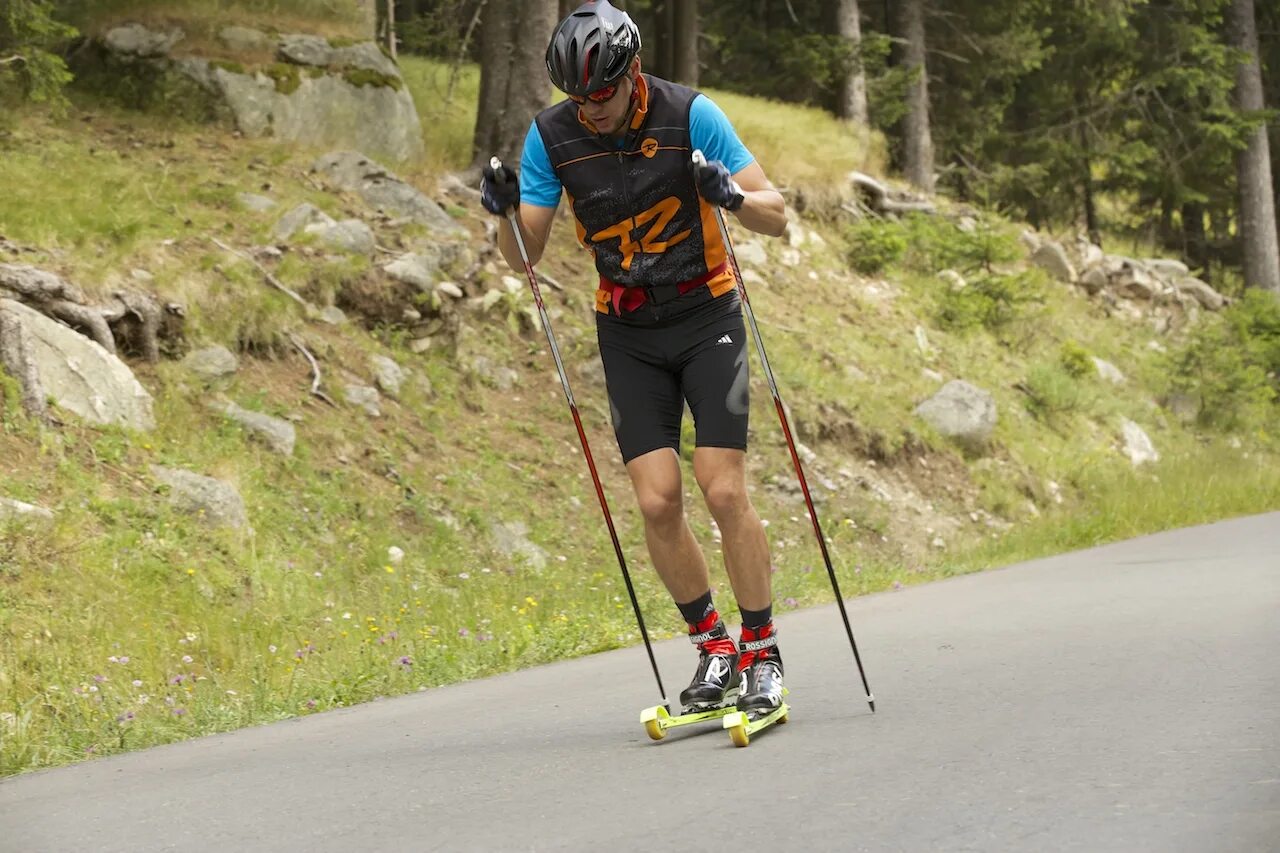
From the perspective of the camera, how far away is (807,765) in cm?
480

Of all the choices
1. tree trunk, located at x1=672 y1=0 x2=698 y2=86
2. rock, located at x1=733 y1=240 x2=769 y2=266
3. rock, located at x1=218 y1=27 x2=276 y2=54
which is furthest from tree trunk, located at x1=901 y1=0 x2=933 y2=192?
rock, located at x1=218 y1=27 x2=276 y2=54

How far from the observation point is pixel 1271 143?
107 ft

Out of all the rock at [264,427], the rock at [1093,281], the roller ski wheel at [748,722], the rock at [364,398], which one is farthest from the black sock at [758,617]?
the rock at [1093,281]

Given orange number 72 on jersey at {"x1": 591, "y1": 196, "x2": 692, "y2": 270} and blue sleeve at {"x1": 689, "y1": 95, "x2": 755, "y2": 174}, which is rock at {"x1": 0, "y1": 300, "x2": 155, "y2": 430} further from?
blue sleeve at {"x1": 689, "y1": 95, "x2": 755, "y2": 174}

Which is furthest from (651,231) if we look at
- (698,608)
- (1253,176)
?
(1253,176)

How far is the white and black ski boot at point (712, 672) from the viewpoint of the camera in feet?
19.4

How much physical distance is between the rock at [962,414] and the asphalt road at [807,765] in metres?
9.36

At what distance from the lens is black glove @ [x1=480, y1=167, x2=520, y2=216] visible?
597 centimetres

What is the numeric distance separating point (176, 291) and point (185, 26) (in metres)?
6.19

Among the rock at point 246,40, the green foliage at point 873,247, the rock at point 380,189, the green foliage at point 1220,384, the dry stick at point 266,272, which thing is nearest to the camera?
the dry stick at point 266,272

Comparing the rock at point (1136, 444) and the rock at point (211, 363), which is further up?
the rock at point (211, 363)

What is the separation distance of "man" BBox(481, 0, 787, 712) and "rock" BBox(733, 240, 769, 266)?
44.0 feet

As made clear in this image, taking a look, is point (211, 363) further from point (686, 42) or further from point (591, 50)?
point (686, 42)

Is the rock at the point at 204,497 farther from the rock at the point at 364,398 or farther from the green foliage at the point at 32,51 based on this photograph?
the green foliage at the point at 32,51
